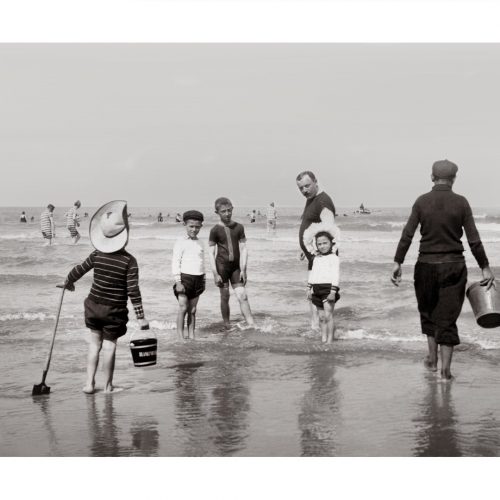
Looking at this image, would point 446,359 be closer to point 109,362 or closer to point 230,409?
point 230,409

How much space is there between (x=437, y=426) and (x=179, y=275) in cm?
374

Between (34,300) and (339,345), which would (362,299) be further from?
(34,300)

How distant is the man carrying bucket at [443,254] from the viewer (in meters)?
5.13

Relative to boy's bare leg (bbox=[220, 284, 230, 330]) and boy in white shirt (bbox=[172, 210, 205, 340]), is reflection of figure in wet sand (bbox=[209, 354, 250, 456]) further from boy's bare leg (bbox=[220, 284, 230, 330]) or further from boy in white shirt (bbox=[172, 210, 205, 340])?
→ boy's bare leg (bbox=[220, 284, 230, 330])

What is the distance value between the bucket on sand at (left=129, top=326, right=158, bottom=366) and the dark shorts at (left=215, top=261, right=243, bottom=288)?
121 inches

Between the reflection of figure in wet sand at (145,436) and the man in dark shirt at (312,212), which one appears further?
the man in dark shirt at (312,212)

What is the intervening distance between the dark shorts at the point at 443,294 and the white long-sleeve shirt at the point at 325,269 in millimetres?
1704

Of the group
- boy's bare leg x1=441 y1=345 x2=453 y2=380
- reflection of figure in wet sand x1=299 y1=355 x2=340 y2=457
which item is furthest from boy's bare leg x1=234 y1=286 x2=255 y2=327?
boy's bare leg x1=441 y1=345 x2=453 y2=380

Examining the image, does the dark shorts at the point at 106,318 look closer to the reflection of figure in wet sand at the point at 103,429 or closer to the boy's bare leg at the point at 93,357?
the boy's bare leg at the point at 93,357

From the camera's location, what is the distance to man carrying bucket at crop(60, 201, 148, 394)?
489cm

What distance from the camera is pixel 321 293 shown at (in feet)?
23.0

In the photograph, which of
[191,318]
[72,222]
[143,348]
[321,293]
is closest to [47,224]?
[72,222]

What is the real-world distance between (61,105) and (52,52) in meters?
0.64

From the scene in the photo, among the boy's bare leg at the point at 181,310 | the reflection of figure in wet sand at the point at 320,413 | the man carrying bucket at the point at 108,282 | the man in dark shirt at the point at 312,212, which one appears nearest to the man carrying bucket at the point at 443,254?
the reflection of figure in wet sand at the point at 320,413
